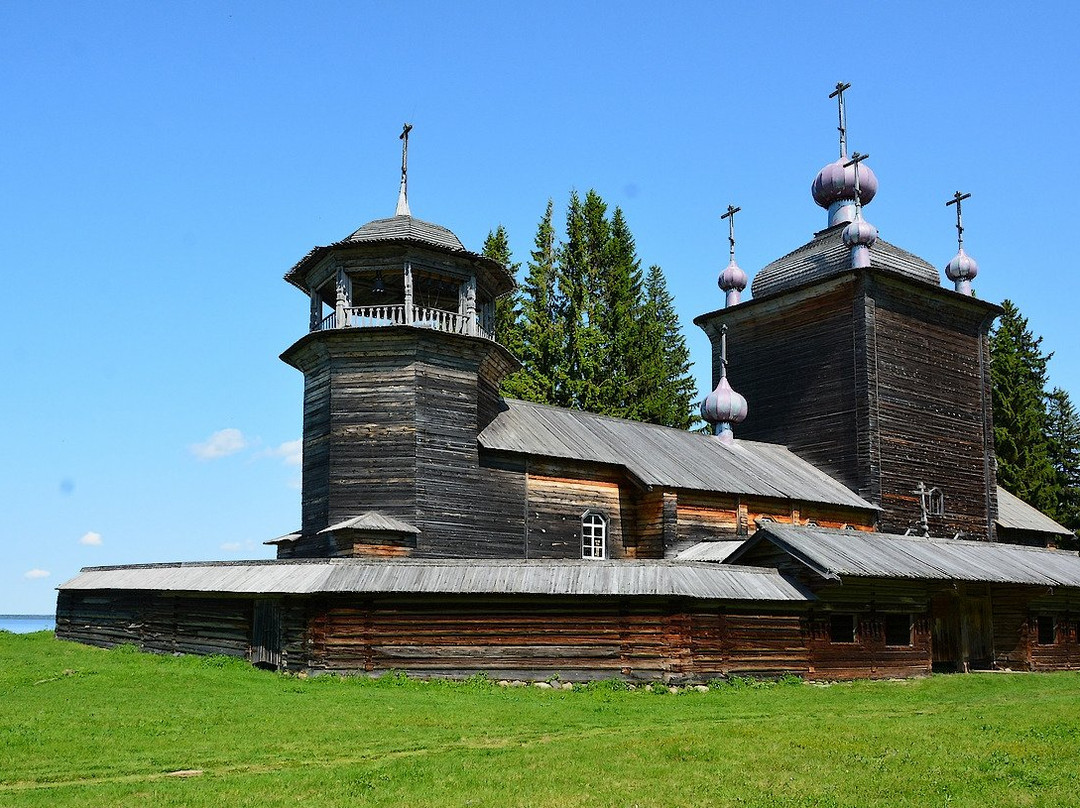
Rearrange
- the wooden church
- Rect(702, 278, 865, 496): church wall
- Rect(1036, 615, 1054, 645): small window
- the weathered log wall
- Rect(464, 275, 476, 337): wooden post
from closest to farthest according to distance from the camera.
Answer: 1. the wooden church
2. Rect(464, 275, 476, 337): wooden post
3. Rect(1036, 615, 1054, 645): small window
4. the weathered log wall
5. Rect(702, 278, 865, 496): church wall

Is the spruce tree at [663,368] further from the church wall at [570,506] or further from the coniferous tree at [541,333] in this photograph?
the church wall at [570,506]

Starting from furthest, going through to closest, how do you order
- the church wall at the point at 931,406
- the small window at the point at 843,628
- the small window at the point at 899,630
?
1. the church wall at the point at 931,406
2. the small window at the point at 899,630
3. the small window at the point at 843,628

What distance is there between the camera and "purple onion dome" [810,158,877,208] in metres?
38.4

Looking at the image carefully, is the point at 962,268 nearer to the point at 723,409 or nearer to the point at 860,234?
the point at 860,234

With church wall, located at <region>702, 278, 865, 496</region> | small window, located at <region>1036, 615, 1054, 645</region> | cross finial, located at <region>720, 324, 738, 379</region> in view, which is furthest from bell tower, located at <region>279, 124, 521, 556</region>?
small window, located at <region>1036, 615, 1054, 645</region>

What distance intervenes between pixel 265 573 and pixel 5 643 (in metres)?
11.9

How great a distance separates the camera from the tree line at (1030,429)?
51219 mm

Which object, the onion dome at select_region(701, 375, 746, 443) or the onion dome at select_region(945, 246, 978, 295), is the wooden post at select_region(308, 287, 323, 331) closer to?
the onion dome at select_region(701, 375, 746, 443)

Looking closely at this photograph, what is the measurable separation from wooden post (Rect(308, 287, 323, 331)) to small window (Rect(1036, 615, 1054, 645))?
21616mm

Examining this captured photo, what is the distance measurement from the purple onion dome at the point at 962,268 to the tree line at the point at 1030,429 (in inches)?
466

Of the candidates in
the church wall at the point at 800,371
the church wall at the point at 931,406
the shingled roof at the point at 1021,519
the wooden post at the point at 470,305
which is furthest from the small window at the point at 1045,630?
the wooden post at the point at 470,305

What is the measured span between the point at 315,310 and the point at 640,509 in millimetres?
10664

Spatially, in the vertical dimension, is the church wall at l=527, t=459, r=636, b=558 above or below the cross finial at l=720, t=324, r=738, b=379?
below

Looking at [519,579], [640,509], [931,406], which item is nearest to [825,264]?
[931,406]
